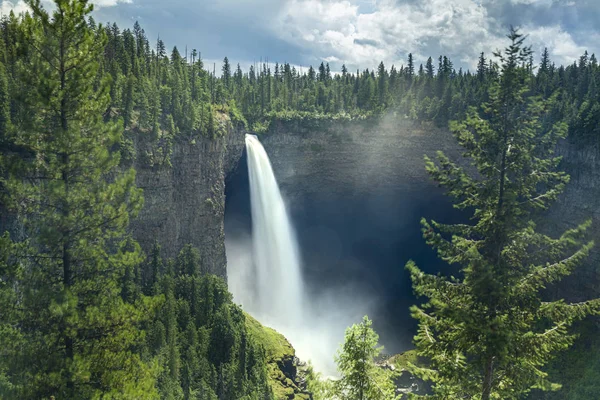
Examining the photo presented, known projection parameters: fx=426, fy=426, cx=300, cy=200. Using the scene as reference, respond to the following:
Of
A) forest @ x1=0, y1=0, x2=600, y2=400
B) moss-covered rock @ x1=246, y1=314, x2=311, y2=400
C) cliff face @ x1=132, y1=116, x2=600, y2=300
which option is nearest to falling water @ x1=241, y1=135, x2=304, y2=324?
cliff face @ x1=132, y1=116, x2=600, y2=300

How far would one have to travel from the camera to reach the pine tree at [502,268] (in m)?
9.98

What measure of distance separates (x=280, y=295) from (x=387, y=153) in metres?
27.4

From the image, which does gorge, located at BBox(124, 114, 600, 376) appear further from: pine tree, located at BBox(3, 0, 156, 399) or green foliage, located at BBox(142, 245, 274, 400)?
pine tree, located at BBox(3, 0, 156, 399)

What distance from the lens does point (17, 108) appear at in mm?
25969

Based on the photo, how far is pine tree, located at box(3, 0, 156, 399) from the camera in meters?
9.64

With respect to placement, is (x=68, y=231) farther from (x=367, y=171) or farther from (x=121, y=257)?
(x=367, y=171)

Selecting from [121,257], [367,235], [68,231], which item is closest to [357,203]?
[367,235]

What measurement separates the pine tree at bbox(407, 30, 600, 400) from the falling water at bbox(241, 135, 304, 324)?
4755 centimetres

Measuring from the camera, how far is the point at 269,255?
61875 millimetres

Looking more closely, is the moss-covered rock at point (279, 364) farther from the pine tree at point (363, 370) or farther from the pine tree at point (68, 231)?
the pine tree at point (68, 231)

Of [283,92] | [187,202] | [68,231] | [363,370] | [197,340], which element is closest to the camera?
[68,231]

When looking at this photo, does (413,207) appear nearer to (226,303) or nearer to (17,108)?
(226,303)

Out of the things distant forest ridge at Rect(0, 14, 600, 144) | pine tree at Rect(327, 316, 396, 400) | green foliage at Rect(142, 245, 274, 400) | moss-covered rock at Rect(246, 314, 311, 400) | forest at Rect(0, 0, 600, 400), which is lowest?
moss-covered rock at Rect(246, 314, 311, 400)

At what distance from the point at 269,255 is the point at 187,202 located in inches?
917
